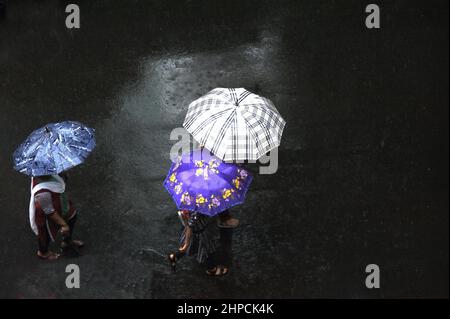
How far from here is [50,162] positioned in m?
5.88

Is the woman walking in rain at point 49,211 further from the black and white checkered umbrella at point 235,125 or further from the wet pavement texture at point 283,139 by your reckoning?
the black and white checkered umbrella at point 235,125

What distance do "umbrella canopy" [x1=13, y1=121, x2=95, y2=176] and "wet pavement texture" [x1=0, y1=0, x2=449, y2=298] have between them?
5.46ft

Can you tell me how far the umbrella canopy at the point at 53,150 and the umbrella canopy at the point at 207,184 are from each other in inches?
41.4

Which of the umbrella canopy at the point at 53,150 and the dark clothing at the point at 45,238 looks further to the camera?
the dark clothing at the point at 45,238

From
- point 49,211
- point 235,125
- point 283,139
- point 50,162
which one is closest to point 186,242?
point 235,125

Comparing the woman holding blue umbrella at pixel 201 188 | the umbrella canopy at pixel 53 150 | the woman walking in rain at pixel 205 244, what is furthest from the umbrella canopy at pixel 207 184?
the umbrella canopy at pixel 53 150

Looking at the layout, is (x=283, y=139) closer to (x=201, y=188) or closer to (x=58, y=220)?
(x=201, y=188)

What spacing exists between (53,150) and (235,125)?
6.29ft

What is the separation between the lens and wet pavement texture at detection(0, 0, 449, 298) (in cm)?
706

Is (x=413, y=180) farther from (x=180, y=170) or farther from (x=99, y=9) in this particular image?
(x=99, y=9)

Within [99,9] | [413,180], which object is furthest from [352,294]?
[99,9]

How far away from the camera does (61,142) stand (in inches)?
237

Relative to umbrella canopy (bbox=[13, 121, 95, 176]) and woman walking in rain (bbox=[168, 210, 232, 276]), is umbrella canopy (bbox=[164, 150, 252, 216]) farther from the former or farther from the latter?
umbrella canopy (bbox=[13, 121, 95, 176])

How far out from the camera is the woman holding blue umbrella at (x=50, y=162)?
19.3 ft
